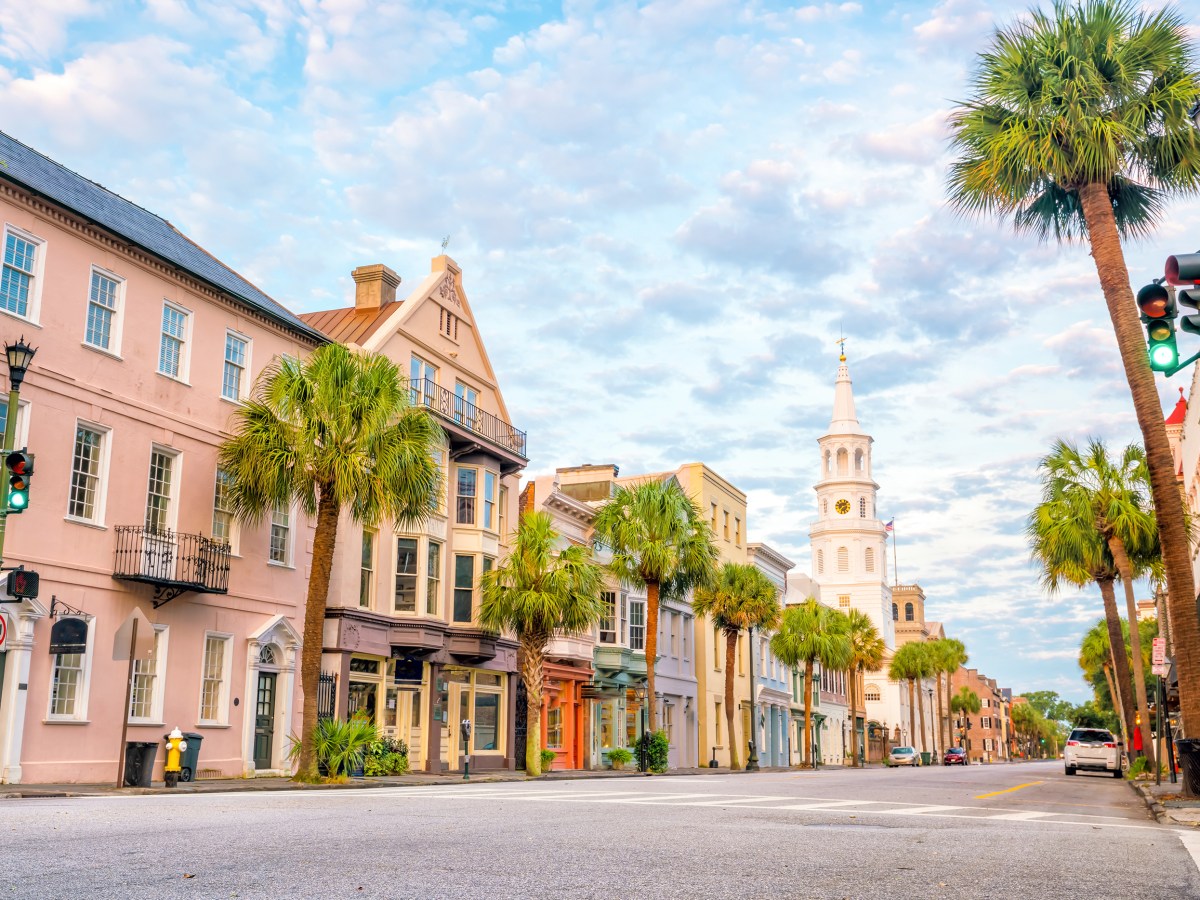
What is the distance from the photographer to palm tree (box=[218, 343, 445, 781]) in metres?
24.9

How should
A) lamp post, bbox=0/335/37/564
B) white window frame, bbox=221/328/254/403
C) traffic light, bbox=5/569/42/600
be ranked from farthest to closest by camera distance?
white window frame, bbox=221/328/254/403, lamp post, bbox=0/335/37/564, traffic light, bbox=5/569/42/600

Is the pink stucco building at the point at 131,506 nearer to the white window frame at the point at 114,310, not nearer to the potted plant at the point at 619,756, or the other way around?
the white window frame at the point at 114,310

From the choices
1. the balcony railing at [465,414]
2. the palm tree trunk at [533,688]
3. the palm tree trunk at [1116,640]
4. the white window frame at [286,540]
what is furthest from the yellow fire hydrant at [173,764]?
the palm tree trunk at [1116,640]

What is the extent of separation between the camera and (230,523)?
28016 mm

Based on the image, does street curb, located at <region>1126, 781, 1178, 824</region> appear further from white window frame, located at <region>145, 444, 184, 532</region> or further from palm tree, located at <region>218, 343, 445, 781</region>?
white window frame, located at <region>145, 444, 184, 532</region>

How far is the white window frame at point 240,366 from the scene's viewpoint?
28.5 meters

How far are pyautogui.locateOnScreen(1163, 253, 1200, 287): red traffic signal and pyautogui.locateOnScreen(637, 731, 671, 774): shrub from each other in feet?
108

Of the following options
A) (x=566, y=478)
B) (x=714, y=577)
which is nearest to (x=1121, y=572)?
(x=714, y=577)

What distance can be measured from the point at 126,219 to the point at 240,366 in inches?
172

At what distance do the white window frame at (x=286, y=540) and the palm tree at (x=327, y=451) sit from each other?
2.95m

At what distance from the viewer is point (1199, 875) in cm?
825

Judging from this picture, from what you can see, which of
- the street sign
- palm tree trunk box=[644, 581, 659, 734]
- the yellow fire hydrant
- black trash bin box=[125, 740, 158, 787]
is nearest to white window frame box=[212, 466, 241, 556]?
the yellow fire hydrant

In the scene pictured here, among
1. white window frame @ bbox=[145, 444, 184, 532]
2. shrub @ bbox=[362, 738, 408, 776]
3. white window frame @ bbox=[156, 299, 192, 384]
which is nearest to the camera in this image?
white window frame @ bbox=[145, 444, 184, 532]

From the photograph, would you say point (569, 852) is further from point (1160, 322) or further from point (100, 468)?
point (100, 468)
